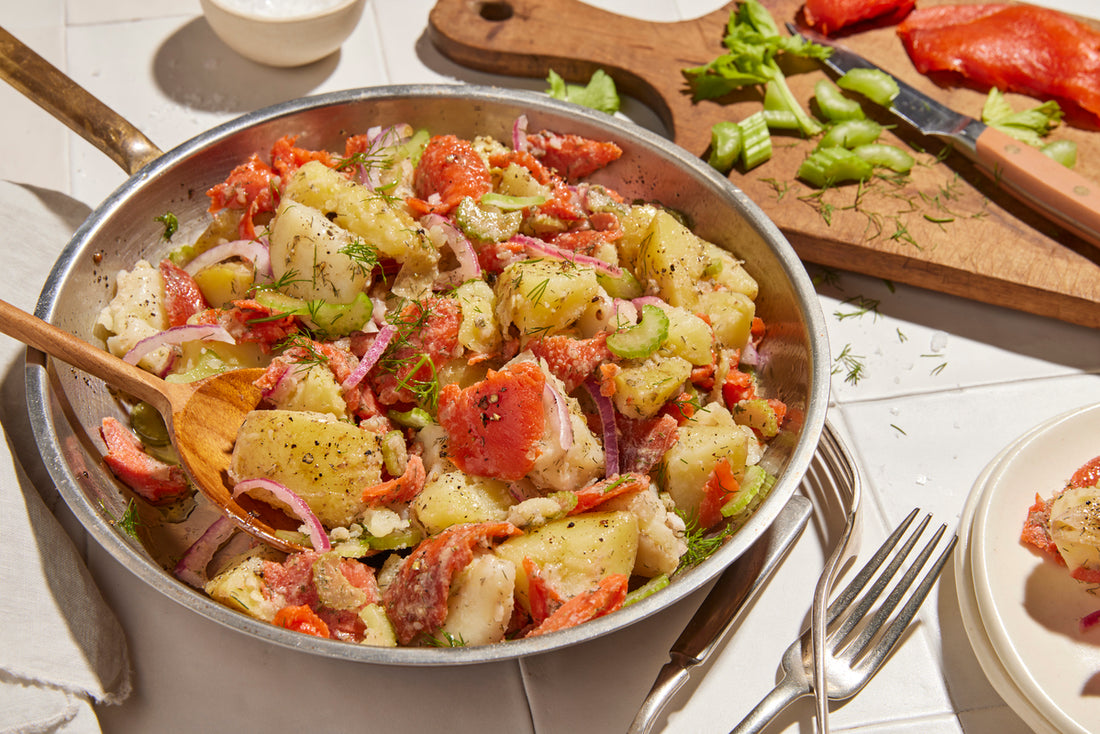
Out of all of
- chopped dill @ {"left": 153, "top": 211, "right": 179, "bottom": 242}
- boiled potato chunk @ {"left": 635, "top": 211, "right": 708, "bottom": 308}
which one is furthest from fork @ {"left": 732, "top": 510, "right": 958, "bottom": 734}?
chopped dill @ {"left": 153, "top": 211, "right": 179, "bottom": 242}

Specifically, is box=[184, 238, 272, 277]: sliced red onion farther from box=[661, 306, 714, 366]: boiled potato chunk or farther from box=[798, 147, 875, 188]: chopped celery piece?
box=[798, 147, 875, 188]: chopped celery piece

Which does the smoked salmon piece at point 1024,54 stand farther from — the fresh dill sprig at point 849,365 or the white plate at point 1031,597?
the white plate at point 1031,597

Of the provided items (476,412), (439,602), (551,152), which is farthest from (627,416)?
(551,152)

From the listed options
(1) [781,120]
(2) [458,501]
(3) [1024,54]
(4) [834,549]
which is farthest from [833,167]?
(2) [458,501]

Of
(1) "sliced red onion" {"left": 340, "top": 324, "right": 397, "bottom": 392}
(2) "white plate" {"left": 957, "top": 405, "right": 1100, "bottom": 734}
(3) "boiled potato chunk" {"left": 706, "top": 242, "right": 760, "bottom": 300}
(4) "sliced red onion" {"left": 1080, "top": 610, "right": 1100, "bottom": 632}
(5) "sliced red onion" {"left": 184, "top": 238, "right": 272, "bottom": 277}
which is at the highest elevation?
(5) "sliced red onion" {"left": 184, "top": 238, "right": 272, "bottom": 277}

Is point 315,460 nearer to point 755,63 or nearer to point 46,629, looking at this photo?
point 46,629

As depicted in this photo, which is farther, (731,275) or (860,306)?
(860,306)

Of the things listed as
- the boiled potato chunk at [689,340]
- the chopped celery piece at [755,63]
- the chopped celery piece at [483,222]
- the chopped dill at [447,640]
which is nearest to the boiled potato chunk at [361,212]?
the chopped celery piece at [483,222]
